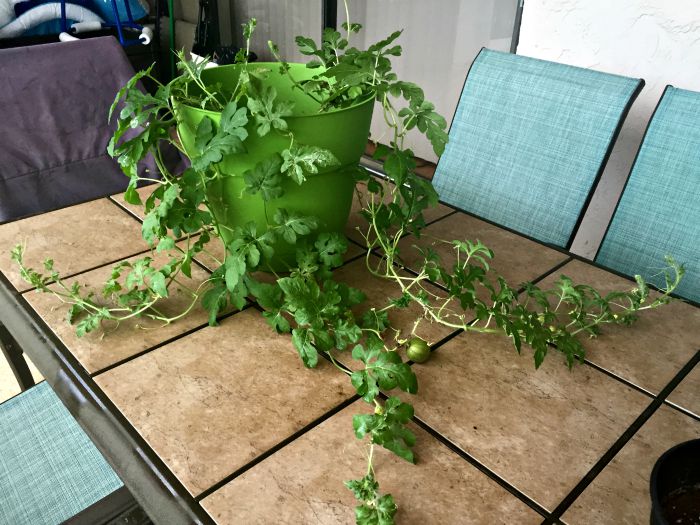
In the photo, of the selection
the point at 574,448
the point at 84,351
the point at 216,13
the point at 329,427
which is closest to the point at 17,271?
the point at 84,351

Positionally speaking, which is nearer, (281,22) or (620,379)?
(620,379)

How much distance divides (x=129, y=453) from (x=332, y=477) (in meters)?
0.24

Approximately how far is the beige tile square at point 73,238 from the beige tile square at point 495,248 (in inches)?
20.9

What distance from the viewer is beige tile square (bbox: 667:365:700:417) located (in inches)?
30.6

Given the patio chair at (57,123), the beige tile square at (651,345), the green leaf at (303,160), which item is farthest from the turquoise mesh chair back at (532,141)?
the patio chair at (57,123)

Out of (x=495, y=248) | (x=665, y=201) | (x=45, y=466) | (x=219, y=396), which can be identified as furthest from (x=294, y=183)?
(x=665, y=201)

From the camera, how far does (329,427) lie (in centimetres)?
72

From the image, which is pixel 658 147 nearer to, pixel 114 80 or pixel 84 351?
pixel 84 351

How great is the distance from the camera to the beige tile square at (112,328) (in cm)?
84

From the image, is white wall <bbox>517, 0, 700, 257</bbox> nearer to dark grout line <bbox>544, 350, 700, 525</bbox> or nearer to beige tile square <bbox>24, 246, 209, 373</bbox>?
dark grout line <bbox>544, 350, 700, 525</bbox>

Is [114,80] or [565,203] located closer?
[565,203]

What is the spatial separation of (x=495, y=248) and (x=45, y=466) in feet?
3.09

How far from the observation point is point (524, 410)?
76cm

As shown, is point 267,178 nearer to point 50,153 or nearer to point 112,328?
point 112,328
